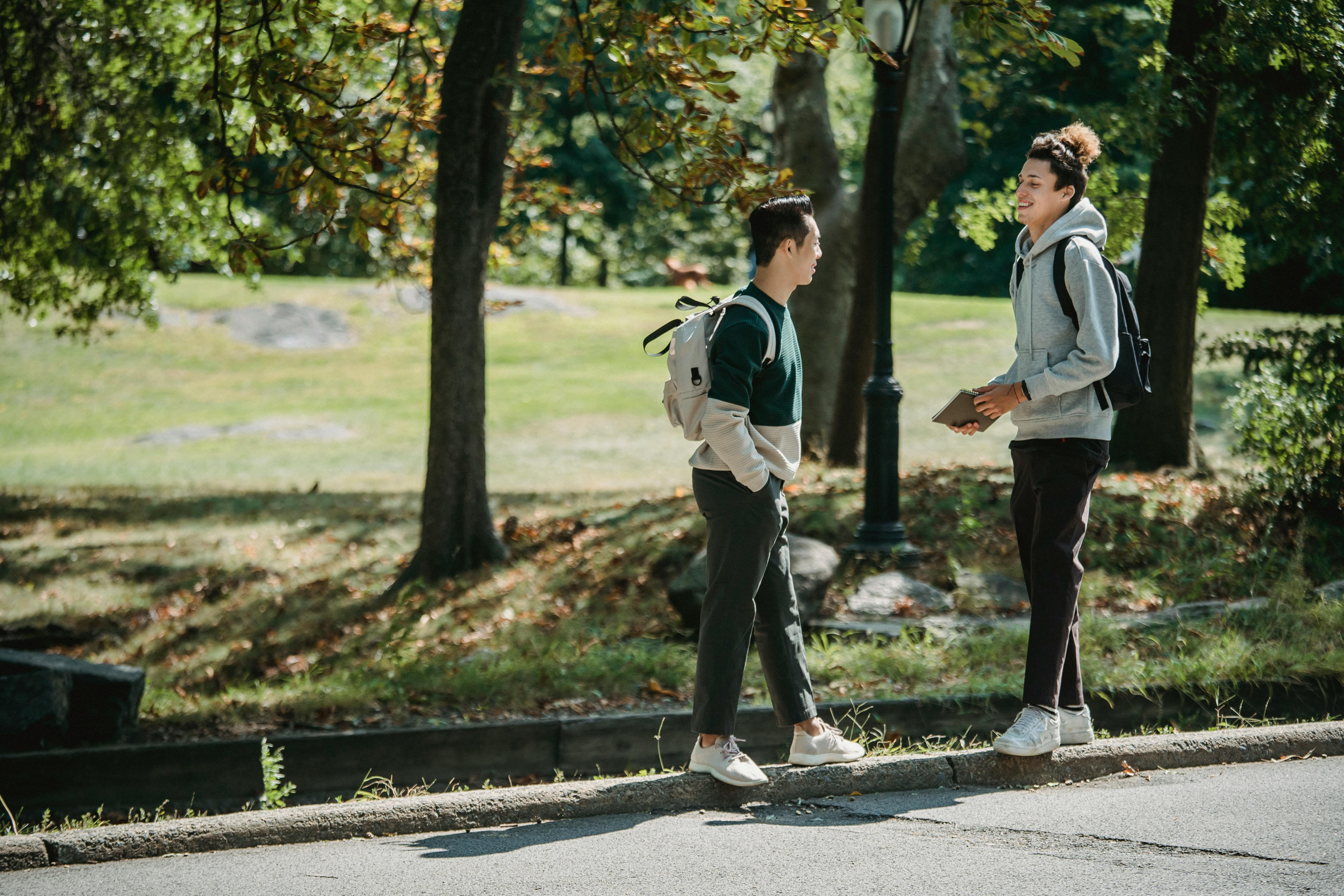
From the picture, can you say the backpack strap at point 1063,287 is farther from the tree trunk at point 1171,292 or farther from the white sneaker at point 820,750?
the tree trunk at point 1171,292

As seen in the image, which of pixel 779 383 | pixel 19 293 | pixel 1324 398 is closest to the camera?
pixel 779 383

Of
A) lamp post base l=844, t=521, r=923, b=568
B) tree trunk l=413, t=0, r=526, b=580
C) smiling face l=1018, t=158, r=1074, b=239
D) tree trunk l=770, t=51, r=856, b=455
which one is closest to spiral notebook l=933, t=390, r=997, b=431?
smiling face l=1018, t=158, r=1074, b=239

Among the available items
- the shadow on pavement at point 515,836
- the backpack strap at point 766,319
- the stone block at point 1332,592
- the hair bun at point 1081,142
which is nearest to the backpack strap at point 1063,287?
the hair bun at point 1081,142

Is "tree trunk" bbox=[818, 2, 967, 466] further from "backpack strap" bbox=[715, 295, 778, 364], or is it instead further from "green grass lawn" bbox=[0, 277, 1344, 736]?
"backpack strap" bbox=[715, 295, 778, 364]

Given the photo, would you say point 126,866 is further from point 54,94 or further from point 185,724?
point 54,94

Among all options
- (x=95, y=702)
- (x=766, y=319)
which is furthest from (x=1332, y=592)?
(x=95, y=702)

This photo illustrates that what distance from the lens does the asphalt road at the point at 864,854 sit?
12.2 ft

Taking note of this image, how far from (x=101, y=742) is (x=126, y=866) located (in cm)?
254

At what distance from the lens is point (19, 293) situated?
12.9 m

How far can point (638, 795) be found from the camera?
4582 mm

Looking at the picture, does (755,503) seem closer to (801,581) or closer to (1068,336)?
(1068,336)

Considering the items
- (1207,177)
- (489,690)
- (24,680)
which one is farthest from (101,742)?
(1207,177)

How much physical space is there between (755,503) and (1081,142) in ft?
6.36

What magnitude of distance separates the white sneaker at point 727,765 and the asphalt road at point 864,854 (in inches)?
4.9
